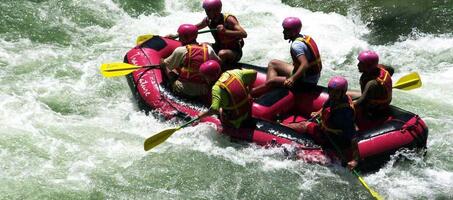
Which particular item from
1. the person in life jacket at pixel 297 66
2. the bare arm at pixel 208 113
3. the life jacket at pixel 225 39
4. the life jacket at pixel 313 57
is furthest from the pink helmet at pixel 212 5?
the bare arm at pixel 208 113

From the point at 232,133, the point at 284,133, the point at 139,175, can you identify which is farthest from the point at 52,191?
the point at 284,133

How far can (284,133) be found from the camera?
622 cm

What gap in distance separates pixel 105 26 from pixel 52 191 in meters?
5.13

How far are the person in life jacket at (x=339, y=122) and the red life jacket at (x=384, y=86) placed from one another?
47cm

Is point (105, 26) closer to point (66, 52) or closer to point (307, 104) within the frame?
point (66, 52)

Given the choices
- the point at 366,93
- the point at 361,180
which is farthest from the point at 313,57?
the point at 361,180

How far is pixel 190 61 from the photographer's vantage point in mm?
6766

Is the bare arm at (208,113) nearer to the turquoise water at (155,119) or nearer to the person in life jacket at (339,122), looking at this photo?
the turquoise water at (155,119)

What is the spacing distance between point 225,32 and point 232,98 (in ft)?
4.68

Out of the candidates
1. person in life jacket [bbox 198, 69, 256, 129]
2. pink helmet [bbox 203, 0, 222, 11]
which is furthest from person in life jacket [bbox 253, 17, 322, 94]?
pink helmet [bbox 203, 0, 222, 11]

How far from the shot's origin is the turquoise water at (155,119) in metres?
6.09

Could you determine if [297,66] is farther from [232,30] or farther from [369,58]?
[232,30]

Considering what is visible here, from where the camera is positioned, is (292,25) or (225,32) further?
(225,32)

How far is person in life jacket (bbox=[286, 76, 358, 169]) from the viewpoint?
5652mm
